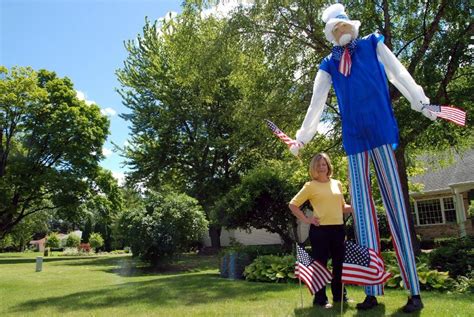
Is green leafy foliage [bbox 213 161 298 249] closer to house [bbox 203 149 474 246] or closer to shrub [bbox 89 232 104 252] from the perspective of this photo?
house [bbox 203 149 474 246]

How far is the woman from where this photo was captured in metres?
4.95

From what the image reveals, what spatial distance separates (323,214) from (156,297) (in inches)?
132

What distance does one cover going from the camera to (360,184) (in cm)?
477

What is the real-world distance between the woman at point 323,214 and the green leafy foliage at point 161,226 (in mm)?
10491

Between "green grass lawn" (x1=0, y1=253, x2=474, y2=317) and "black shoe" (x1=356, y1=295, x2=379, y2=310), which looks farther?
"green grass lawn" (x1=0, y1=253, x2=474, y2=317)

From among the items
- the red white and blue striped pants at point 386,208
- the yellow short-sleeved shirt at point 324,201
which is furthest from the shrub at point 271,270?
the red white and blue striped pants at point 386,208

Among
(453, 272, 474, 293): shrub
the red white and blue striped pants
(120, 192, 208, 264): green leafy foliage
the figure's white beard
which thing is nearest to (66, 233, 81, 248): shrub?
(120, 192, 208, 264): green leafy foliage

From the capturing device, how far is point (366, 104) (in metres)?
4.66

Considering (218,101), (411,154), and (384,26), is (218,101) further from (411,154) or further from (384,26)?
(384,26)

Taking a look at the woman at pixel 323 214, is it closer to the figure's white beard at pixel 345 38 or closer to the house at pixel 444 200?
the figure's white beard at pixel 345 38

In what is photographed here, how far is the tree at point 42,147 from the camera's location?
27.5 metres

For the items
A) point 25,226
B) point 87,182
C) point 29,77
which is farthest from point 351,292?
point 25,226

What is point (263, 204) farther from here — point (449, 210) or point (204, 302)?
point (449, 210)

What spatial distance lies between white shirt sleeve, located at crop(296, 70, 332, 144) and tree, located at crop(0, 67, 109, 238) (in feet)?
81.9
